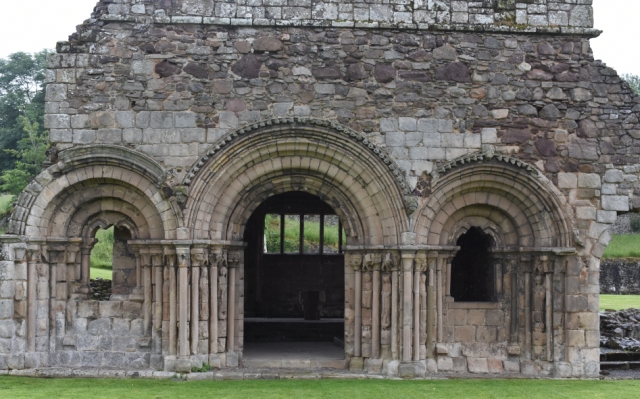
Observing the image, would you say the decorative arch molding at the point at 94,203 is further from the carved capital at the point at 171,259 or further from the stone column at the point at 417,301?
the stone column at the point at 417,301

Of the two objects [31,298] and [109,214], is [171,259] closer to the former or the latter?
[109,214]

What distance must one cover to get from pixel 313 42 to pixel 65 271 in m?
5.05

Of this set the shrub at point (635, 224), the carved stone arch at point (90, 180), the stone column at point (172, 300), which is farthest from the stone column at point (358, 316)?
the shrub at point (635, 224)

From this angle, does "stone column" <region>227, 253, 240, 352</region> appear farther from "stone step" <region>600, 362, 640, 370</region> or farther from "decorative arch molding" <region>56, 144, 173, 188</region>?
"stone step" <region>600, 362, 640, 370</region>

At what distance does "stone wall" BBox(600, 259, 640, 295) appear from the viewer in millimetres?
30109

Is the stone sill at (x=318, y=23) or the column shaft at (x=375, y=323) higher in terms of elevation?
the stone sill at (x=318, y=23)

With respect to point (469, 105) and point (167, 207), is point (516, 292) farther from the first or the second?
point (167, 207)

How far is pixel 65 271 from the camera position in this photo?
1215 centimetres

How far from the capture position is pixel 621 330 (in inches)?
653

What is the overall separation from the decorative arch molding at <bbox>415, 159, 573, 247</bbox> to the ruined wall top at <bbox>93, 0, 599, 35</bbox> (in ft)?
7.19

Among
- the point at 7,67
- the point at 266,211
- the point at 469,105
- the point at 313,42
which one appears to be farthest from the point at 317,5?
the point at 7,67

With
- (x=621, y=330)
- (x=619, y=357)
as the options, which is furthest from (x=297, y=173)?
(x=621, y=330)

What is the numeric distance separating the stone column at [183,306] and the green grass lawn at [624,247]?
76.3 ft

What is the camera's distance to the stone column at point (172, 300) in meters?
11.7
